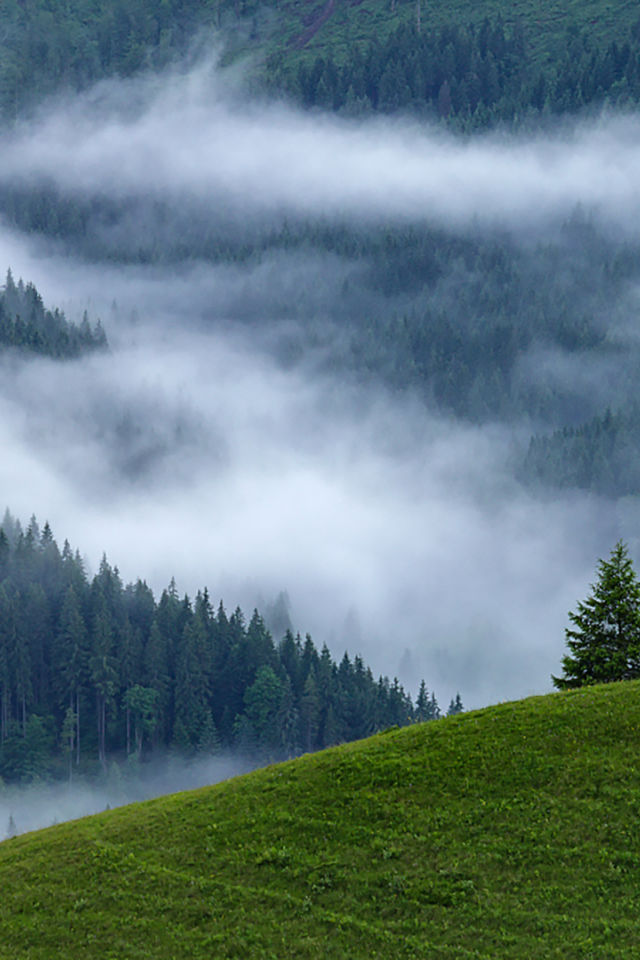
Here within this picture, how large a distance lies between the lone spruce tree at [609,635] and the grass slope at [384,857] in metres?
8.08

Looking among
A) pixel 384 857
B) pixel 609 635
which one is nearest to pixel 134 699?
pixel 609 635

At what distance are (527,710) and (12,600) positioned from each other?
166m

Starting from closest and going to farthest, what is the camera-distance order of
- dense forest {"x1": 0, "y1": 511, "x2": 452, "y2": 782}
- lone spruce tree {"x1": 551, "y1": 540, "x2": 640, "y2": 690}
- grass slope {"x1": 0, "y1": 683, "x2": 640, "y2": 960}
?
grass slope {"x1": 0, "y1": 683, "x2": 640, "y2": 960} → lone spruce tree {"x1": 551, "y1": 540, "x2": 640, "y2": 690} → dense forest {"x1": 0, "y1": 511, "x2": 452, "y2": 782}

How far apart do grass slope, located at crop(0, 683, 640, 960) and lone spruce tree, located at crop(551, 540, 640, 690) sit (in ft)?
26.5

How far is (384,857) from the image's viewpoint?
117ft

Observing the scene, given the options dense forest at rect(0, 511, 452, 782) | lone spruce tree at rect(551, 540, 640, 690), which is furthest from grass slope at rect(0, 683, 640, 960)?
dense forest at rect(0, 511, 452, 782)

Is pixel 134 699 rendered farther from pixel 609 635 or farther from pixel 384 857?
pixel 384 857

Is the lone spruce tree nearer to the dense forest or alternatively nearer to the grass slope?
the grass slope

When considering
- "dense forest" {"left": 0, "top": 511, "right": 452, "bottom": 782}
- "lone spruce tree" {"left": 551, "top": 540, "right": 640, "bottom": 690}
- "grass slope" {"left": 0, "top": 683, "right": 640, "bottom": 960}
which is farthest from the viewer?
"dense forest" {"left": 0, "top": 511, "right": 452, "bottom": 782}

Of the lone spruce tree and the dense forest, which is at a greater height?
the dense forest

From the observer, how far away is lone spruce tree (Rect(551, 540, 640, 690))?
5153cm

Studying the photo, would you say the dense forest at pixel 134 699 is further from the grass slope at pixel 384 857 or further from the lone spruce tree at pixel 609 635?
the grass slope at pixel 384 857

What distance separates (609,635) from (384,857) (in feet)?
71.5

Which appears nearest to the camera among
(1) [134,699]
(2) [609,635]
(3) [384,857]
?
(3) [384,857]
